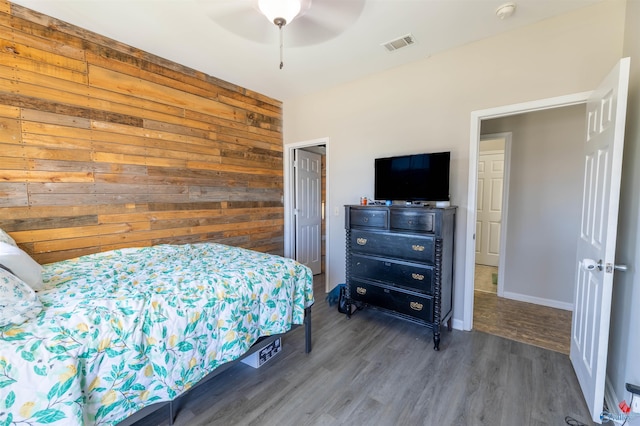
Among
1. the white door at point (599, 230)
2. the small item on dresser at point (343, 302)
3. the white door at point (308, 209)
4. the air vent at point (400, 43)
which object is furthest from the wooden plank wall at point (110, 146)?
the white door at point (599, 230)

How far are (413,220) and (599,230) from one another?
117 centimetres

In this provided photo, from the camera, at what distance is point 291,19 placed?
168cm

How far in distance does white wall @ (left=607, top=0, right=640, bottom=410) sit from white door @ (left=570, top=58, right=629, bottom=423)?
131 millimetres

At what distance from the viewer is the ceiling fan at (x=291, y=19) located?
1.73 metres

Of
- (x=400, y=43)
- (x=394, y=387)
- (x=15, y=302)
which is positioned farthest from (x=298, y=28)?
(x=394, y=387)

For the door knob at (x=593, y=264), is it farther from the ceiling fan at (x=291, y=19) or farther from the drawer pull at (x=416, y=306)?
the ceiling fan at (x=291, y=19)

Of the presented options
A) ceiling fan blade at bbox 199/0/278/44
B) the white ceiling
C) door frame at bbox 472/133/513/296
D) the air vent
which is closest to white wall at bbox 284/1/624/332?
the white ceiling

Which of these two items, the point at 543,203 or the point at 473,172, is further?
the point at 543,203

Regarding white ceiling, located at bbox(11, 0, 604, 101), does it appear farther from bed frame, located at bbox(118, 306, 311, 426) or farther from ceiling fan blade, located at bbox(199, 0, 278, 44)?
bed frame, located at bbox(118, 306, 311, 426)

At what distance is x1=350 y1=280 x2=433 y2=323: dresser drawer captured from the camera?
7.99 ft

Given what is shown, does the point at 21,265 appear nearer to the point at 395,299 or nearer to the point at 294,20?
the point at 294,20

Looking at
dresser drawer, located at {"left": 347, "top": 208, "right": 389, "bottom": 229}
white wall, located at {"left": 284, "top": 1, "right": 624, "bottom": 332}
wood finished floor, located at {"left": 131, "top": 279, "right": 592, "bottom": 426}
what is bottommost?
wood finished floor, located at {"left": 131, "top": 279, "right": 592, "bottom": 426}

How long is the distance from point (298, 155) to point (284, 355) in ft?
9.22

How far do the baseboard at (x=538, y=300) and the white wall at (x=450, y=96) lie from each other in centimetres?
131
